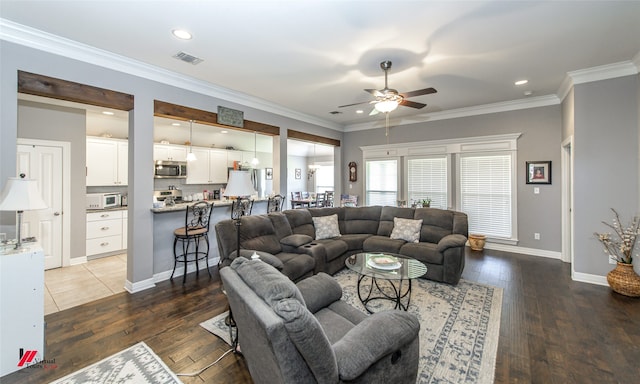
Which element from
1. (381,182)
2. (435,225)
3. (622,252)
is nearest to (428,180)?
(381,182)

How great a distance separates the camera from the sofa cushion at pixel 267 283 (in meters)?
1.37

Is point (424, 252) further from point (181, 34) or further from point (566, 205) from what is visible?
point (181, 34)

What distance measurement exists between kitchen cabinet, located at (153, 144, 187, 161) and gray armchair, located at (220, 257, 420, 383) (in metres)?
5.74

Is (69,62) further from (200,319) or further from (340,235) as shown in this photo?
(340,235)

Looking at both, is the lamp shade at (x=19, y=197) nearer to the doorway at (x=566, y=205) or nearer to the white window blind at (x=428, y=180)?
the white window blind at (x=428, y=180)

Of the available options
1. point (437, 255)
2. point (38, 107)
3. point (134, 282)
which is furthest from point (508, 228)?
point (38, 107)

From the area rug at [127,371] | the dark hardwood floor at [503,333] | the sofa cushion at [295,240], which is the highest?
the sofa cushion at [295,240]

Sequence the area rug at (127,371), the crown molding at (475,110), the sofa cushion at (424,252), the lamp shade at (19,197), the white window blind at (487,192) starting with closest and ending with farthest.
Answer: the area rug at (127,371)
the lamp shade at (19,197)
the sofa cushion at (424,252)
the crown molding at (475,110)
the white window blind at (487,192)

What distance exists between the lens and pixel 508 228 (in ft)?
17.9

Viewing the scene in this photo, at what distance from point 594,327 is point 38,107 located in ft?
25.6

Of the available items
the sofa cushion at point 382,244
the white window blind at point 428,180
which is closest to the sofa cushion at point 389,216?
the sofa cushion at point 382,244

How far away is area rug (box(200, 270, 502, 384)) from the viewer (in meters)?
2.08

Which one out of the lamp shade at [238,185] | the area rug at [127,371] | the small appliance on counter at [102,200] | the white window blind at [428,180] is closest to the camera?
the area rug at [127,371]

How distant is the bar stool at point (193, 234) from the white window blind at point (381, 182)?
428 cm
